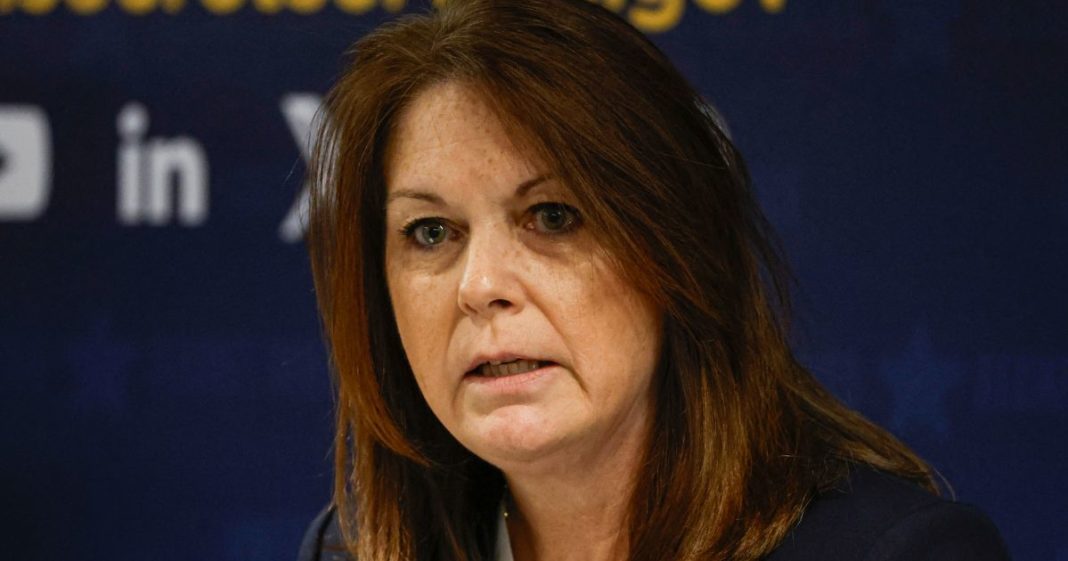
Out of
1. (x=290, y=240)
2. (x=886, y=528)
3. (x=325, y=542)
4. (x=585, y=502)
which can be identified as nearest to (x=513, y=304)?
(x=585, y=502)

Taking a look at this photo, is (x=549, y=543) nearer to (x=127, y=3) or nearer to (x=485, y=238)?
(x=485, y=238)

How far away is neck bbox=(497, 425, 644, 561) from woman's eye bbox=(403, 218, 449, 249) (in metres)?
0.27

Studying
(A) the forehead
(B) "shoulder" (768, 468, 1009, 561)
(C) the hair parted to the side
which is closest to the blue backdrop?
(C) the hair parted to the side

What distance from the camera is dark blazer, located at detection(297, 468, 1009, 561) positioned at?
49.9 inches

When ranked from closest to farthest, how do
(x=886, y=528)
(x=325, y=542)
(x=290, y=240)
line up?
(x=886, y=528) → (x=325, y=542) → (x=290, y=240)

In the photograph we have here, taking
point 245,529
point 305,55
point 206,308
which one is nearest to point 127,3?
point 305,55

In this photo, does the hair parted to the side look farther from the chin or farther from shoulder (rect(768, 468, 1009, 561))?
the chin

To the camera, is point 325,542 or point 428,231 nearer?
point 428,231

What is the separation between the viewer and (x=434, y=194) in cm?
137

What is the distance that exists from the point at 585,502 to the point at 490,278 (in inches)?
12.1

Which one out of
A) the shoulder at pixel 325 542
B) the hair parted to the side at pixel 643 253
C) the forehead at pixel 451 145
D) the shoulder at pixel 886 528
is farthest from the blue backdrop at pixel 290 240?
the forehead at pixel 451 145

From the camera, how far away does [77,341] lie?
2.34 metres

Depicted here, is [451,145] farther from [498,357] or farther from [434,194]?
[498,357]

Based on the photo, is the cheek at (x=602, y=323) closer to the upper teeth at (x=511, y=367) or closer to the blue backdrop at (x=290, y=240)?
the upper teeth at (x=511, y=367)
